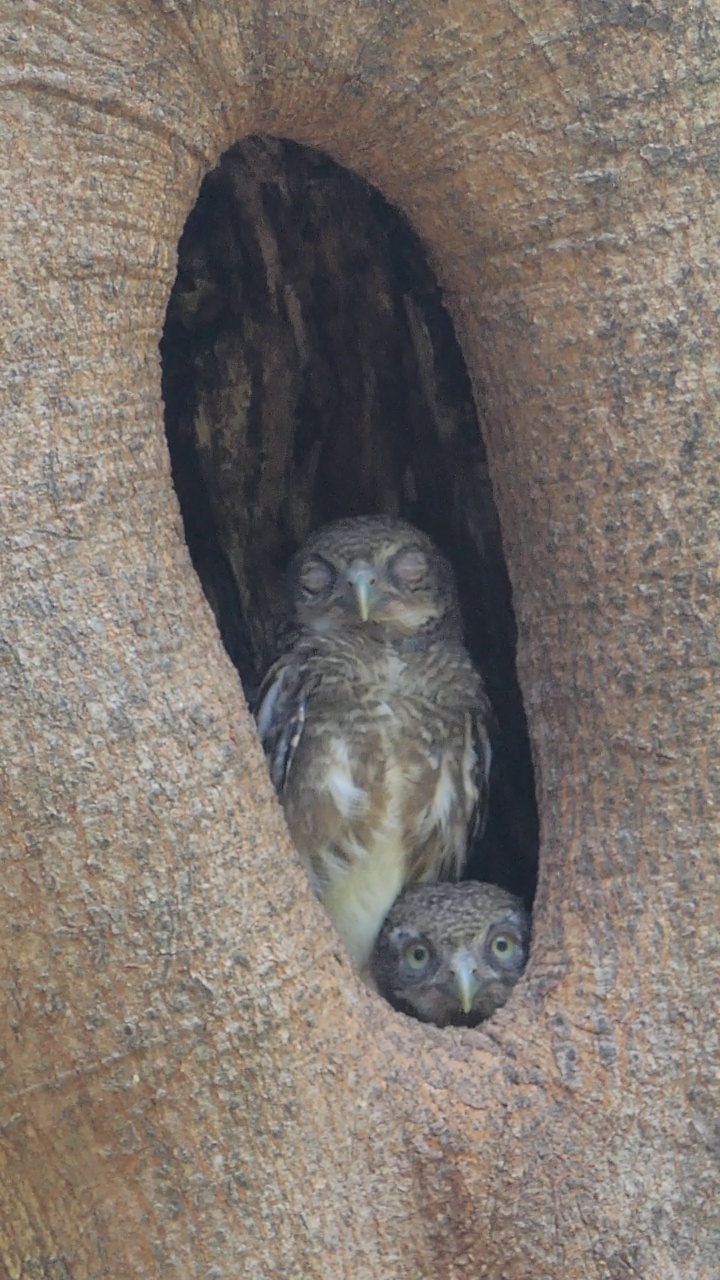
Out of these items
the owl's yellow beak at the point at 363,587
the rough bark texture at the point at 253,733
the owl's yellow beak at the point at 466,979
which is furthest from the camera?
the owl's yellow beak at the point at 363,587

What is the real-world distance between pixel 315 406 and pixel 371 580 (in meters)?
0.46

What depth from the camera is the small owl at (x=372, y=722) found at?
3.38m

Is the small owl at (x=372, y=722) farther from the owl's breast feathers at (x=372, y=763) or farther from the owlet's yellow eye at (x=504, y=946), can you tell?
the owlet's yellow eye at (x=504, y=946)

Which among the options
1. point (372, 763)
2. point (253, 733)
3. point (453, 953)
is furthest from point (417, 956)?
point (253, 733)

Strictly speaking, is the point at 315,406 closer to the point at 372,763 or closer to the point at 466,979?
the point at 372,763

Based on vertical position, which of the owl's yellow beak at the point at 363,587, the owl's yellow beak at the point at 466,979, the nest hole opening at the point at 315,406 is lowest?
the owl's yellow beak at the point at 466,979

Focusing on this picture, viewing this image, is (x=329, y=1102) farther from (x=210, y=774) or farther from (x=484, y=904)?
(x=484, y=904)

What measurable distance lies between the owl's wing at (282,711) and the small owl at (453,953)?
0.45 metres

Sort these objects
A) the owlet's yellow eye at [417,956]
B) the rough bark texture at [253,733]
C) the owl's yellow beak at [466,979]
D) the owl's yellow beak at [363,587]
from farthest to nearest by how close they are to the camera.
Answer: the owl's yellow beak at [363,587], the owlet's yellow eye at [417,956], the owl's yellow beak at [466,979], the rough bark texture at [253,733]

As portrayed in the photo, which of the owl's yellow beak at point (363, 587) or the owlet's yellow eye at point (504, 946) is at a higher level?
the owl's yellow beak at point (363, 587)

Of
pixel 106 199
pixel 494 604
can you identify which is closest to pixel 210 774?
pixel 106 199

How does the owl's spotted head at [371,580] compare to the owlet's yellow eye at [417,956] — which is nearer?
the owlet's yellow eye at [417,956]

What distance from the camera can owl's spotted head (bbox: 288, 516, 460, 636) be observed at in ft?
11.5

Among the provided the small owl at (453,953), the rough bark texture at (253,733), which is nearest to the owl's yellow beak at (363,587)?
the small owl at (453,953)
